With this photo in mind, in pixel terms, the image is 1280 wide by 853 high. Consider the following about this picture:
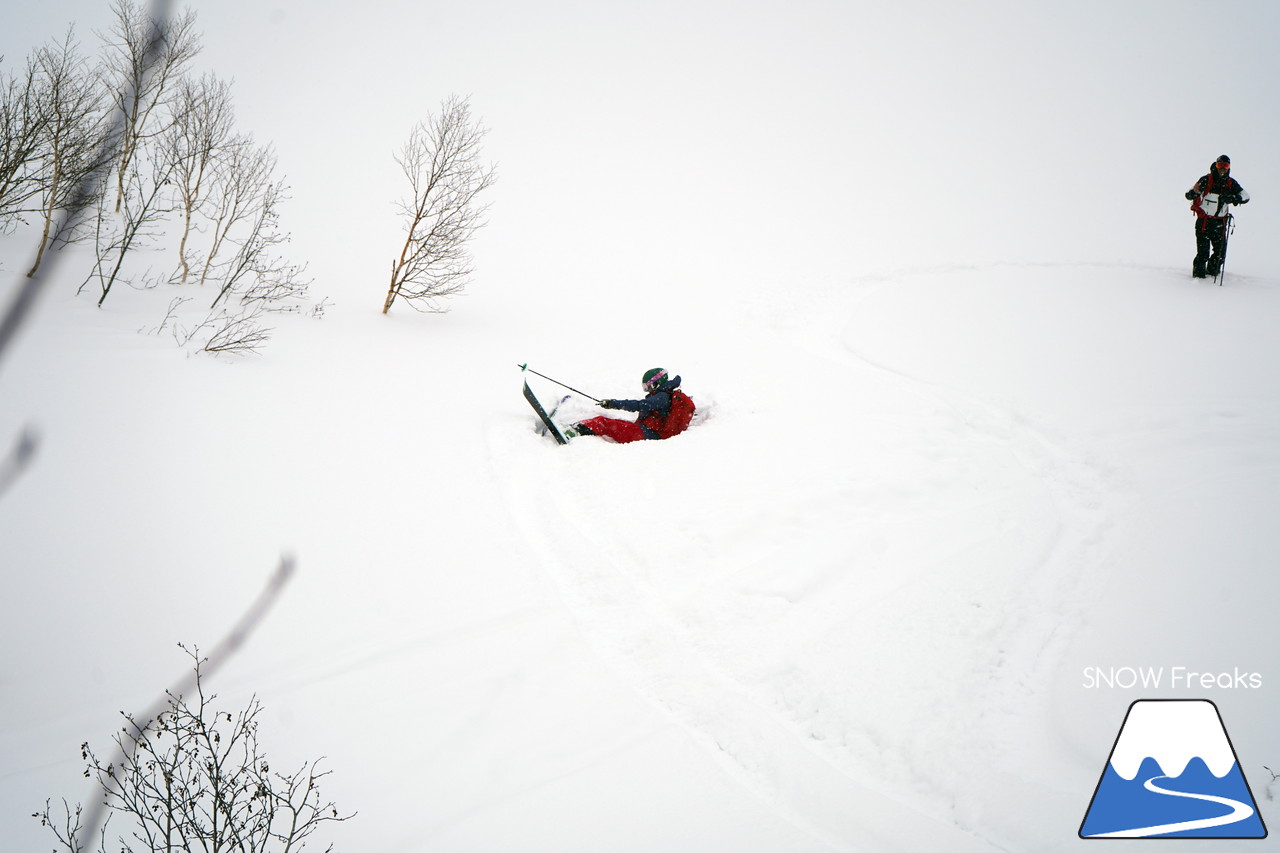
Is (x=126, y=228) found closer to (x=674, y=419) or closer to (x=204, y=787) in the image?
(x=674, y=419)

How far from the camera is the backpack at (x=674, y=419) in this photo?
28.6ft

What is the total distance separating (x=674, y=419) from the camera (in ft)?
28.7

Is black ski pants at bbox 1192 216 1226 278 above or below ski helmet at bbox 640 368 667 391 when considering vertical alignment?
above

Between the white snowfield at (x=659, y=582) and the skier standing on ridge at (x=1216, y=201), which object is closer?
the white snowfield at (x=659, y=582)

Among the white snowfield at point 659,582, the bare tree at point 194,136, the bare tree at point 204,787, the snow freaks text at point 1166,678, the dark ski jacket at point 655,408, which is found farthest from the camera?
the bare tree at point 194,136

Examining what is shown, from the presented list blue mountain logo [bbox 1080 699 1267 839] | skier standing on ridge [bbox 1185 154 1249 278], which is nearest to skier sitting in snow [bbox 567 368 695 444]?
blue mountain logo [bbox 1080 699 1267 839]

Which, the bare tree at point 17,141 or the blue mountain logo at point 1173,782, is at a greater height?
the bare tree at point 17,141

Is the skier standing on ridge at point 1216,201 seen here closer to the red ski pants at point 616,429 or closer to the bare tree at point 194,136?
the red ski pants at point 616,429

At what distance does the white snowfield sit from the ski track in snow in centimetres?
3

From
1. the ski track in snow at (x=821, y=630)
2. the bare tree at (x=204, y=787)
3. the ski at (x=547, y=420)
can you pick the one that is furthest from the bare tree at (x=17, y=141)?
the ski track in snow at (x=821, y=630)

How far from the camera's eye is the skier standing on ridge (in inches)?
466

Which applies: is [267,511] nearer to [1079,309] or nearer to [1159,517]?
[1159,517]

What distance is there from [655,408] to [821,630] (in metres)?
3.91

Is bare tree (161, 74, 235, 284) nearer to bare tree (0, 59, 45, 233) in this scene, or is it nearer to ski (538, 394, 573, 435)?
bare tree (0, 59, 45, 233)
